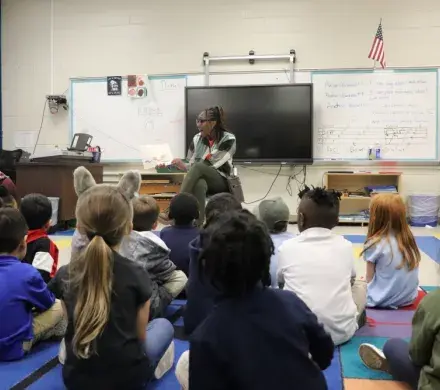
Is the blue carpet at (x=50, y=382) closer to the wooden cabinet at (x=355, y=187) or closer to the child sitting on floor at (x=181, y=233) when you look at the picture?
the child sitting on floor at (x=181, y=233)

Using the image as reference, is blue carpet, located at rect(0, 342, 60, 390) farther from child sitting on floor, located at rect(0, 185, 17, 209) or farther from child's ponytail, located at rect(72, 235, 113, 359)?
child sitting on floor, located at rect(0, 185, 17, 209)

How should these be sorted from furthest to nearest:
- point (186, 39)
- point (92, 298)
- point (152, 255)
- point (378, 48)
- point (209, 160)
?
point (186, 39)
point (378, 48)
point (209, 160)
point (152, 255)
point (92, 298)

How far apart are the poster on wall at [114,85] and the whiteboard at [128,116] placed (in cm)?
5

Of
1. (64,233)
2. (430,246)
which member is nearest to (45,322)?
(64,233)

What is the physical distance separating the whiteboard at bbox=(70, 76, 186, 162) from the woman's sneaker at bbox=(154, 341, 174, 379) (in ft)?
14.2

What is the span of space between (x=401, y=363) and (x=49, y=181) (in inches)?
165

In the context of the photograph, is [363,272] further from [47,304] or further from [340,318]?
[47,304]

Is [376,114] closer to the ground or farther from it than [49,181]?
farther from it

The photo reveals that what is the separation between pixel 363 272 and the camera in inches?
116

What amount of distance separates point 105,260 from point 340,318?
0.91 meters

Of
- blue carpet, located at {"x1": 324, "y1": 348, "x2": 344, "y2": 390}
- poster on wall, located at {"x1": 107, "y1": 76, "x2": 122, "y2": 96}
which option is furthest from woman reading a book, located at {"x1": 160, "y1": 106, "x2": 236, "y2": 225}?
poster on wall, located at {"x1": 107, "y1": 76, "x2": 122, "y2": 96}

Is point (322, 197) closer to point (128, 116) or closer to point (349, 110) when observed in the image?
point (349, 110)

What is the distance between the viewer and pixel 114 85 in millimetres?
5879

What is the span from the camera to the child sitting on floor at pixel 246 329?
84 cm
